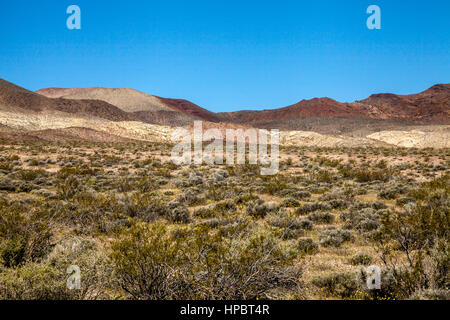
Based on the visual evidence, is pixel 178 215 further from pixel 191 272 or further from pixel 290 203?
pixel 191 272

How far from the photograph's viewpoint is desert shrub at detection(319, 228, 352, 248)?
252 inches

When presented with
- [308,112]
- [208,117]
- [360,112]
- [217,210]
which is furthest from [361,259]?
[208,117]

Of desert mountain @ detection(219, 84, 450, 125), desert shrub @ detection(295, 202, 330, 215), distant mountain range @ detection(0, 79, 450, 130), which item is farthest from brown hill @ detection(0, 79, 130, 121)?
desert shrub @ detection(295, 202, 330, 215)

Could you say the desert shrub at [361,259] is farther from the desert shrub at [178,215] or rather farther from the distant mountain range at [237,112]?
the distant mountain range at [237,112]

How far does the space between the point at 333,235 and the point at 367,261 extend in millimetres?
1444

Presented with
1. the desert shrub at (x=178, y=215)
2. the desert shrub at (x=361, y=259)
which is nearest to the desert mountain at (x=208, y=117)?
the desert shrub at (x=178, y=215)

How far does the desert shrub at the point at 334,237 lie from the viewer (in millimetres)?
6412

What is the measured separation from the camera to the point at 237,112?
456 ft

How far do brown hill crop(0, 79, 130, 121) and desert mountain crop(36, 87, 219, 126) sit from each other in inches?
436

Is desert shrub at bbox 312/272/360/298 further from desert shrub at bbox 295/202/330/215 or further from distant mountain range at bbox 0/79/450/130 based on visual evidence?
distant mountain range at bbox 0/79/450/130
